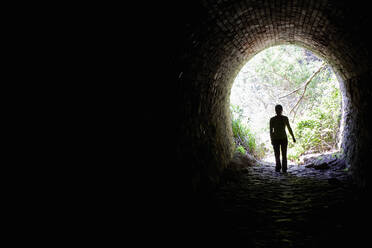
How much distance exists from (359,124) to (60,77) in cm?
590

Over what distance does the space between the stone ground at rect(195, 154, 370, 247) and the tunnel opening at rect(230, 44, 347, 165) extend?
2.93 m

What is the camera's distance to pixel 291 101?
63.3 feet

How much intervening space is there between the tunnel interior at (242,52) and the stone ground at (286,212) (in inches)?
17.0

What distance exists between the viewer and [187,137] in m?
4.58

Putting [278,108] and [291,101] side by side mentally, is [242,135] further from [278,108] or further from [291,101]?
[291,101]

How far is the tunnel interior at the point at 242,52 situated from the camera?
13.4 ft

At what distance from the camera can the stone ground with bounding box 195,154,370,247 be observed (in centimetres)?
328

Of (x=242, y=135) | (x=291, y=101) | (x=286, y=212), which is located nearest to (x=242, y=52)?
(x=286, y=212)

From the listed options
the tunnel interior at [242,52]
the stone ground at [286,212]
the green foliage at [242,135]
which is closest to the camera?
the stone ground at [286,212]

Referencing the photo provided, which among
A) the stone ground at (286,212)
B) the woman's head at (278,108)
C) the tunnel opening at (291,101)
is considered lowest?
the stone ground at (286,212)

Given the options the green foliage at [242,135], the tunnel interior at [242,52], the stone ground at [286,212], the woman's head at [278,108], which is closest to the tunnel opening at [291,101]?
the green foliage at [242,135]

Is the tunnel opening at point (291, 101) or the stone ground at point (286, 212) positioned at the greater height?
the tunnel opening at point (291, 101)

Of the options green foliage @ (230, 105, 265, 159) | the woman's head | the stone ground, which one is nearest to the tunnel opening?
green foliage @ (230, 105, 265, 159)

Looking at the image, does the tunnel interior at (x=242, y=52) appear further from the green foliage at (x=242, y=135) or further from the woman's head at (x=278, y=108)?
the green foliage at (x=242, y=135)
